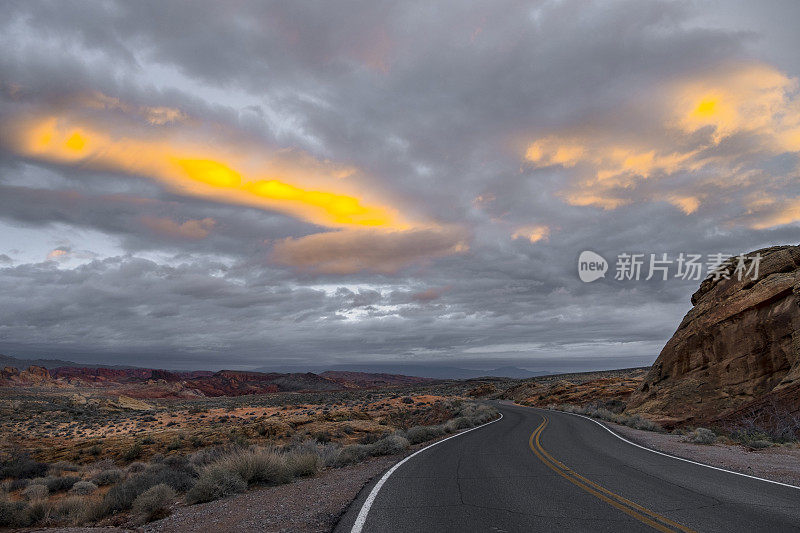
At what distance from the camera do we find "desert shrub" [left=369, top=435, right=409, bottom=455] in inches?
592

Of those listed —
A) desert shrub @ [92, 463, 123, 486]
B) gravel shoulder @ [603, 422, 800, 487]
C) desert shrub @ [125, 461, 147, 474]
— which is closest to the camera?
gravel shoulder @ [603, 422, 800, 487]

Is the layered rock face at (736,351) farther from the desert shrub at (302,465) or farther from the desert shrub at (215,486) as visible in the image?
the desert shrub at (215,486)

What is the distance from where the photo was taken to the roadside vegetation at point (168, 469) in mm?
9703

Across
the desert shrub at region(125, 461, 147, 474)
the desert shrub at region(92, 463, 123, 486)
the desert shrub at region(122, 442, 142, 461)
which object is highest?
the desert shrub at region(92, 463, 123, 486)

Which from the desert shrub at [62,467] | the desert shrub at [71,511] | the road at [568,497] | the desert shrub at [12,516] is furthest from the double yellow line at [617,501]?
the desert shrub at [62,467]

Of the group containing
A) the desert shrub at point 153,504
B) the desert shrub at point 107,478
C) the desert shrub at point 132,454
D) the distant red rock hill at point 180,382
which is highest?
the desert shrub at point 153,504

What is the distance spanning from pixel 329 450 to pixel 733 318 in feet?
88.3

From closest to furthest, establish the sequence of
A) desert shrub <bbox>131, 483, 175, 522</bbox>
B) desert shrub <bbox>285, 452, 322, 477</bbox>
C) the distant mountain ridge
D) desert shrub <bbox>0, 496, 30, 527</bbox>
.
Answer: desert shrub <bbox>131, 483, 175, 522</bbox> → desert shrub <bbox>0, 496, 30, 527</bbox> → desert shrub <bbox>285, 452, 322, 477</bbox> → the distant mountain ridge

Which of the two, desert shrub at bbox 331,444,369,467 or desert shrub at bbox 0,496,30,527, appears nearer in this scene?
desert shrub at bbox 0,496,30,527

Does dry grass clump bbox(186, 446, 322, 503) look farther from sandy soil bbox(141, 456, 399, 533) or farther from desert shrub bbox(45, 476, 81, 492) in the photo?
desert shrub bbox(45, 476, 81, 492)

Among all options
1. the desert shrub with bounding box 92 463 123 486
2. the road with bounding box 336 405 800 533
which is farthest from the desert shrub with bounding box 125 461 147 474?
the road with bounding box 336 405 800 533

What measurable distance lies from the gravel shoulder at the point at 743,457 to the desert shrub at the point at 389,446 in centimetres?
905

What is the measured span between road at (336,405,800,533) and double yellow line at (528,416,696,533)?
0.7 inches

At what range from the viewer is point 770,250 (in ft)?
95.2
